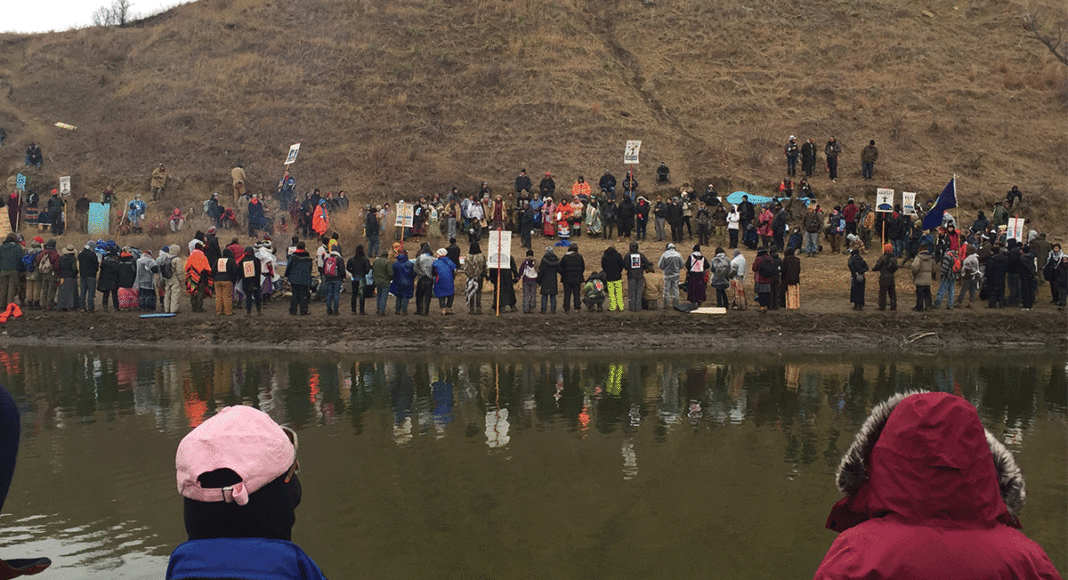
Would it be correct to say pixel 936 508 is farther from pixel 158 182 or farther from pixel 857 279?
pixel 158 182

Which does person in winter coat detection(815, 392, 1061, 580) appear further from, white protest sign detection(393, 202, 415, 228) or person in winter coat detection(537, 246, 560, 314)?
white protest sign detection(393, 202, 415, 228)

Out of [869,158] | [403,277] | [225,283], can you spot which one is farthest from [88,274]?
[869,158]

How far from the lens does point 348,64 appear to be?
49594 millimetres

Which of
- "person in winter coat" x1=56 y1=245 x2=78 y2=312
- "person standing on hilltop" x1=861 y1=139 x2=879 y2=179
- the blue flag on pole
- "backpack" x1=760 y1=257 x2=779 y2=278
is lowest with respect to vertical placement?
"person in winter coat" x1=56 y1=245 x2=78 y2=312

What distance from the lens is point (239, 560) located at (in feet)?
11.0

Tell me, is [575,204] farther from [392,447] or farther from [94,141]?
[94,141]

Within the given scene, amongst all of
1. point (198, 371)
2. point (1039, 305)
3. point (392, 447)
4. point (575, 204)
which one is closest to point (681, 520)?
point (392, 447)

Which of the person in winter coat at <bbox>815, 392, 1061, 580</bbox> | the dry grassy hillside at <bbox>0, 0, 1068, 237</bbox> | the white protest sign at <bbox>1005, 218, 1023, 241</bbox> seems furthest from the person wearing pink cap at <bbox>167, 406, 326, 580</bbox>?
the dry grassy hillside at <bbox>0, 0, 1068, 237</bbox>

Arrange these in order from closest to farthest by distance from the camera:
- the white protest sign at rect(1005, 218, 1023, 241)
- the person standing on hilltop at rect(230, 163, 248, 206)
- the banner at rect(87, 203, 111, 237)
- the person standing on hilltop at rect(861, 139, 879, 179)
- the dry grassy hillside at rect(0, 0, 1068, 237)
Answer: the white protest sign at rect(1005, 218, 1023, 241), the banner at rect(87, 203, 111, 237), the person standing on hilltop at rect(861, 139, 879, 179), the person standing on hilltop at rect(230, 163, 248, 206), the dry grassy hillside at rect(0, 0, 1068, 237)

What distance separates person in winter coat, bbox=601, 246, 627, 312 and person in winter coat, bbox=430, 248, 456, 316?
3.72 metres

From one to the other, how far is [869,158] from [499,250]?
20776 mm

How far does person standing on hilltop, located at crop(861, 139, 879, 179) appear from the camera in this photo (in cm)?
3812

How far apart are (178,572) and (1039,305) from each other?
85.2 ft

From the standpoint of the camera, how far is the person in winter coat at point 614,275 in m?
23.8
